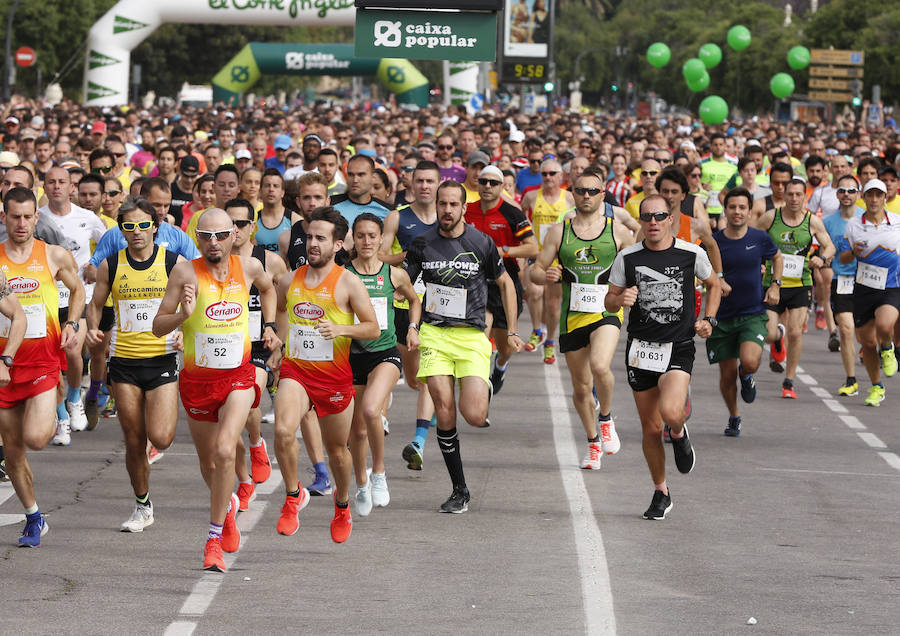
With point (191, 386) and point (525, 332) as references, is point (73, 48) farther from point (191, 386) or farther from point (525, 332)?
point (191, 386)

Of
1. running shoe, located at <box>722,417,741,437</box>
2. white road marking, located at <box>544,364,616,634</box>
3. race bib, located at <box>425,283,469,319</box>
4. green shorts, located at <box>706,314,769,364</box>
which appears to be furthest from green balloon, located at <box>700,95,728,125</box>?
race bib, located at <box>425,283,469,319</box>

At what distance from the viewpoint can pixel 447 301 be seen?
34.0ft

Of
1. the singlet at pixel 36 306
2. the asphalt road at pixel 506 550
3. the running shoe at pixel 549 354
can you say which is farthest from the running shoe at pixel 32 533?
the running shoe at pixel 549 354

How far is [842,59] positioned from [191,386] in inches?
1968

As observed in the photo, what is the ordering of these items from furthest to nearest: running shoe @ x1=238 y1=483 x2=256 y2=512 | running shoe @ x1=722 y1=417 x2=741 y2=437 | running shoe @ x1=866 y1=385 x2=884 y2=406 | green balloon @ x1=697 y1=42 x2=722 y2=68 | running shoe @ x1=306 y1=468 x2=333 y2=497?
green balloon @ x1=697 y1=42 x2=722 y2=68, running shoe @ x1=866 y1=385 x2=884 y2=406, running shoe @ x1=722 y1=417 x2=741 y2=437, running shoe @ x1=306 y1=468 x2=333 y2=497, running shoe @ x1=238 y1=483 x2=256 y2=512

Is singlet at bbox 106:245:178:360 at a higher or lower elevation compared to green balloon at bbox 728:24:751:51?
lower

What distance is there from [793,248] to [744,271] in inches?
72.7

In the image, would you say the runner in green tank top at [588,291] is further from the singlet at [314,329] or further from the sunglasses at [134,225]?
the sunglasses at [134,225]

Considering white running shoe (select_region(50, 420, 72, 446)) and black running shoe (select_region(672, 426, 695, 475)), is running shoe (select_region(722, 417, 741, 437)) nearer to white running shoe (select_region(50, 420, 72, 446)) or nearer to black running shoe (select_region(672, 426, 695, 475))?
black running shoe (select_region(672, 426, 695, 475))

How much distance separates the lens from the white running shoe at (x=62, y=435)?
40.6 ft

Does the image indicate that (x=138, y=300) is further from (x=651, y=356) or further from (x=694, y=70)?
(x=694, y=70)

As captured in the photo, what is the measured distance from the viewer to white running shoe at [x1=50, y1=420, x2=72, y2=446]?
12.4m

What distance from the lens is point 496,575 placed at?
329 inches

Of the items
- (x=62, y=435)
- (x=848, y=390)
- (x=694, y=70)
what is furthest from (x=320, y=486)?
(x=694, y=70)
